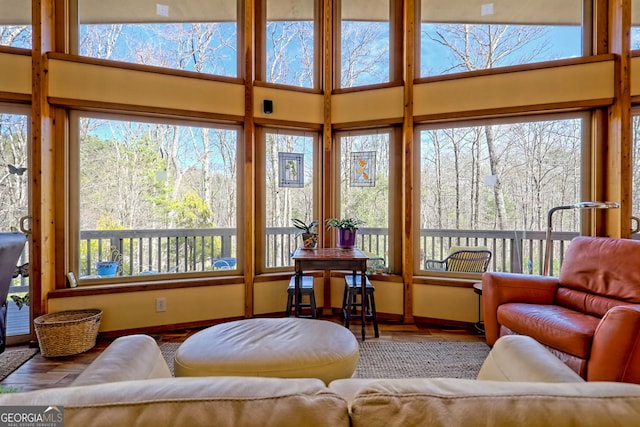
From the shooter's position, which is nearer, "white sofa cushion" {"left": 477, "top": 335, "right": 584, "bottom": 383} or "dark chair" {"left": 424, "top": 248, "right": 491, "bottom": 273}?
"white sofa cushion" {"left": 477, "top": 335, "right": 584, "bottom": 383}

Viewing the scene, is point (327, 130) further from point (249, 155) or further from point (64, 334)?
point (64, 334)

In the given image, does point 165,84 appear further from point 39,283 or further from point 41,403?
point 41,403

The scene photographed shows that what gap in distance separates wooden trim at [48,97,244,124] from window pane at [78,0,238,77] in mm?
467

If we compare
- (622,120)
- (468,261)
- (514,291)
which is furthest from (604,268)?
(622,120)

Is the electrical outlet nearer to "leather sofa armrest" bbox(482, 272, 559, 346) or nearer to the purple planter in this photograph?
the purple planter

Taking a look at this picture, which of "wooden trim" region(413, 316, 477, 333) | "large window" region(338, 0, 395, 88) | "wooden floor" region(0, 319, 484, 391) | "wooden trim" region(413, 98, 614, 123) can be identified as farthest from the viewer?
"large window" region(338, 0, 395, 88)

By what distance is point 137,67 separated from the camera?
3.10 m

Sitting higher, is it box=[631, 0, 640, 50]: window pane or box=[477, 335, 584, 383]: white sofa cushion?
box=[631, 0, 640, 50]: window pane

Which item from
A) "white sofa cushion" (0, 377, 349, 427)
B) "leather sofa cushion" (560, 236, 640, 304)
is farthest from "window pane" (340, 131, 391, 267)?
"white sofa cushion" (0, 377, 349, 427)

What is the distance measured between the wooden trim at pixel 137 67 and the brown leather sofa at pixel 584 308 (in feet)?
10.3

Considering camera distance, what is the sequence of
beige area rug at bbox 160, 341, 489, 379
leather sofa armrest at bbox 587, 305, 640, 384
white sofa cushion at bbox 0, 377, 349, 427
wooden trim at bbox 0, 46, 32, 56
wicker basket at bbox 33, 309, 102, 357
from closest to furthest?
white sofa cushion at bbox 0, 377, 349, 427
leather sofa armrest at bbox 587, 305, 640, 384
beige area rug at bbox 160, 341, 489, 379
wicker basket at bbox 33, 309, 102, 357
wooden trim at bbox 0, 46, 32, 56

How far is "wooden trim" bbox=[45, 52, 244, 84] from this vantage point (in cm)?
290

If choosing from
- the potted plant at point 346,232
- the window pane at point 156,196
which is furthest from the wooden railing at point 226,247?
the potted plant at point 346,232

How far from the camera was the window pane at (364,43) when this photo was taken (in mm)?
3645
